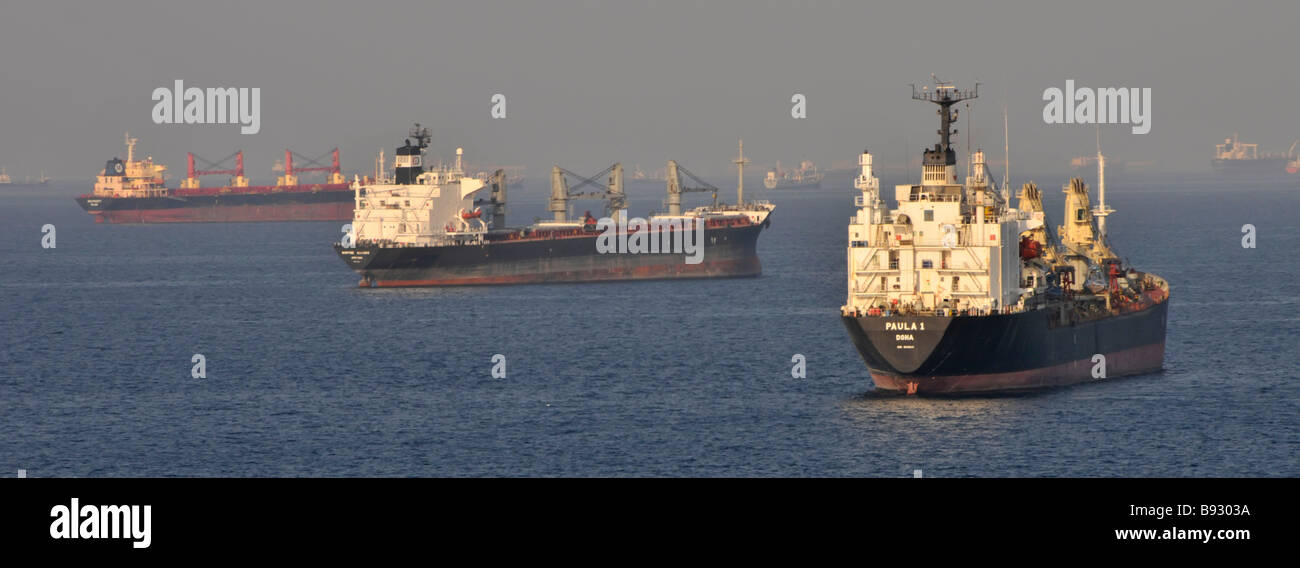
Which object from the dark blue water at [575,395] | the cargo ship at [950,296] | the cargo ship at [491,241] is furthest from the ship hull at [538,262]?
the cargo ship at [950,296]

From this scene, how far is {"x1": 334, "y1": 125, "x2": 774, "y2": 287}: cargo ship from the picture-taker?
126m

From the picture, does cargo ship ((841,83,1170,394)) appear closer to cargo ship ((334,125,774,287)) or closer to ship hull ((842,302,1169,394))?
ship hull ((842,302,1169,394))

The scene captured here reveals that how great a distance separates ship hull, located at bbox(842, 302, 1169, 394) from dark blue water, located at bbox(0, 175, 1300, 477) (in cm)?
121

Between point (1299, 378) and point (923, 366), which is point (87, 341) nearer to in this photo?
point (923, 366)

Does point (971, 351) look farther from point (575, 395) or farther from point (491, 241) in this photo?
point (491, 241)

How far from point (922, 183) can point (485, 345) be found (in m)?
32.5

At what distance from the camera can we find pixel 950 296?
6088cm

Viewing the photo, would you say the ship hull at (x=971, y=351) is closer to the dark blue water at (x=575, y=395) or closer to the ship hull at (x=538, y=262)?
the dark blue water at (x=575, y=395)

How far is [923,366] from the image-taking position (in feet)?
198

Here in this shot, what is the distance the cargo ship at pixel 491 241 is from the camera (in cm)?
12638

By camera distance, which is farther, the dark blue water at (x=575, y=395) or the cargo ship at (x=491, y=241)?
the cargo ship at (x=491, y=241)

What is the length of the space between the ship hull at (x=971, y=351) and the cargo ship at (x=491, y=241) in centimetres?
6891
